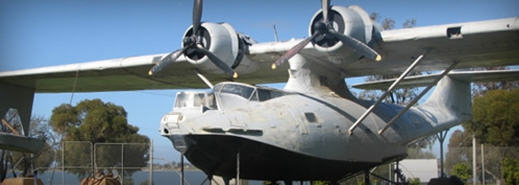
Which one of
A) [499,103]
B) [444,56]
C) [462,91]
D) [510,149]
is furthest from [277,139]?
[499,103]

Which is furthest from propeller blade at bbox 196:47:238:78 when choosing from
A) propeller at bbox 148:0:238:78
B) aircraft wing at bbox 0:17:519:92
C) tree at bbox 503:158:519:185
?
tree at bbox 503:158:519:185

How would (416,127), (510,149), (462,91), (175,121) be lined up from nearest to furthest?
(175,121), (416,127), (462,91), (510,149)

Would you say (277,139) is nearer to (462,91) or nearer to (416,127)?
(416,127)

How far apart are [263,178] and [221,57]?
3.96 metres

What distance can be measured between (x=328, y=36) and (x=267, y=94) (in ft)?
6.96

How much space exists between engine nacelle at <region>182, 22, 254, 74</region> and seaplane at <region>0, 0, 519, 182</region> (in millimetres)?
30

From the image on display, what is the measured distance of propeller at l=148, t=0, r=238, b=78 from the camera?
52.7ft

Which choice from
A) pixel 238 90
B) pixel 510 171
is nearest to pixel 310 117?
pixel 238 90

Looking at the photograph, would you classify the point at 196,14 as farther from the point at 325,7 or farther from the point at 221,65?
the point at 325,7

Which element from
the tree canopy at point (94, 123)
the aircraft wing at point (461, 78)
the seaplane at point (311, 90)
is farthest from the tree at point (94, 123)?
the aircraft wing at point (461, 78)

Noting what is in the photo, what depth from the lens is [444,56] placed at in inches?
634

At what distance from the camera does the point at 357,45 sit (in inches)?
577

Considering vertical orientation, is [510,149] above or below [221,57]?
below

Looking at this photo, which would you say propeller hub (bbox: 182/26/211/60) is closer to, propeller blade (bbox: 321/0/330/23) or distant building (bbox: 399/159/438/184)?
propeller blade (bbox: 321/0/330/23)
